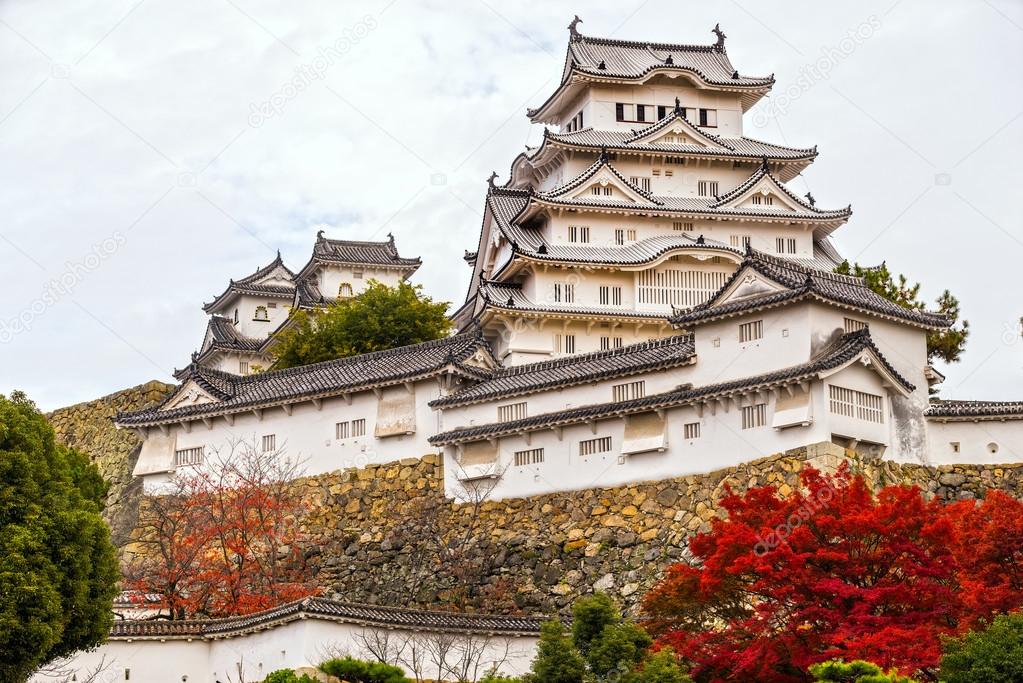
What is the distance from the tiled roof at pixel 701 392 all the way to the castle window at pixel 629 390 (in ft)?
1.71

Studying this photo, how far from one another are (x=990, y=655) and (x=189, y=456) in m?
27.8

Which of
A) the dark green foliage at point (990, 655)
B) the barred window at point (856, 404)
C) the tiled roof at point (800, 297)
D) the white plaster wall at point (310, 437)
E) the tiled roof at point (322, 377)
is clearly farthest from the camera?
the tiled roof at point (322, 377)

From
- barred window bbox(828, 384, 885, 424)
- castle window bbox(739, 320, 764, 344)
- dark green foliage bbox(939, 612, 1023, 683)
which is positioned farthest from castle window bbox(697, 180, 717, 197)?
dark green foliage bbox(939, 612, 1023, 683)

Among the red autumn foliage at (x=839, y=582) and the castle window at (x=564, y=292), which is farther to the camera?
the castle window at (x=564, y=292)

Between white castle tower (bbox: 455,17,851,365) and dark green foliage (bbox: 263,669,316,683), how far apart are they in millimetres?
21159

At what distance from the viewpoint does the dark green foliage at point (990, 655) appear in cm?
2395

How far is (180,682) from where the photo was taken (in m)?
31.2

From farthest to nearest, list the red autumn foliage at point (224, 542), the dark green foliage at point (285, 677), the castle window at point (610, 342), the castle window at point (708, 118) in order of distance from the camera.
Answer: the castle window at point (708, 118) < the castle window at point (610, 342) < the red autumn foliage at point (224, 542) < the dark green foliage at point (285, 677)

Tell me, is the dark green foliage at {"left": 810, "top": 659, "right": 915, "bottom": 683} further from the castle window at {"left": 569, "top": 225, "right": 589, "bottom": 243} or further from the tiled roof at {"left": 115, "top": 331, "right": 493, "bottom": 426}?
the castle window at {"left": 569, "top": 225, "right": 589, "bottom": 243}

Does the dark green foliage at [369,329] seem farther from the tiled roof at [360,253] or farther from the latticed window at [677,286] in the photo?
the tiled roof at [360,253]

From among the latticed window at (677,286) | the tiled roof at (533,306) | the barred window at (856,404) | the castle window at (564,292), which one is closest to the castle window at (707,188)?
the latticed window at (677,286)

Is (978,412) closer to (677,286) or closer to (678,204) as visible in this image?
(677,286)

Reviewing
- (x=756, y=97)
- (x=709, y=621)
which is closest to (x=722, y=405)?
(x=709, y=621)

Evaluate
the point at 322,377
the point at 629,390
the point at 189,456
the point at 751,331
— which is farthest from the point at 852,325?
the point at 189,456
